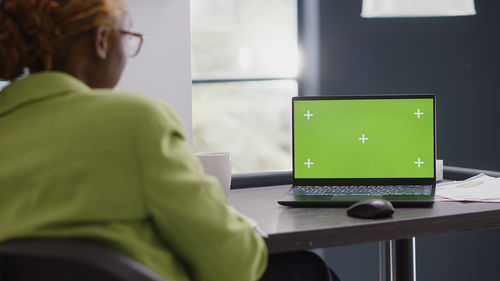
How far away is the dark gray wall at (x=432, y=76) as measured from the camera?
7.81 ft

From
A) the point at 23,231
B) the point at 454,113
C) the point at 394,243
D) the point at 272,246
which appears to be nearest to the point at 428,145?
the point at 394,243

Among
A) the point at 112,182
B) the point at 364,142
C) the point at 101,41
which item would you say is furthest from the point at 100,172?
the point at 364,142

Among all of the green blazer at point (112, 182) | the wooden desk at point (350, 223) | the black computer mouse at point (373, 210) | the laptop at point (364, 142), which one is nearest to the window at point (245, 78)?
the laptop at point (364, 142)

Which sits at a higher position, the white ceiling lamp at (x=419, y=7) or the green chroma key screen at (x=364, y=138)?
the white ceiling lamp at (x=419, y=7)

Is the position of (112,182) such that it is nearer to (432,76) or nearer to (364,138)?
(364,138)

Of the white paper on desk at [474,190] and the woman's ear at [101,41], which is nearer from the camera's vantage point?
the woman's ear at [101,41]

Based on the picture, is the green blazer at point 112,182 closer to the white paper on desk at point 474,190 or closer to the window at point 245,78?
the white paper on desk at point 474,190

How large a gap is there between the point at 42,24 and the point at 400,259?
1.15 metres

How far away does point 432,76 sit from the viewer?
250 centimetres

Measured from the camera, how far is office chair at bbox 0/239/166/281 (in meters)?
0.68

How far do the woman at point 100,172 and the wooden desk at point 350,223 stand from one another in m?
0.28

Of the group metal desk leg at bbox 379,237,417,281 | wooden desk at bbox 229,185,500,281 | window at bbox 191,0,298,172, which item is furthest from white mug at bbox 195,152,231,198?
window at bbox 191,0,298,172

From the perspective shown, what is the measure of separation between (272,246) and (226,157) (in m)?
0.41

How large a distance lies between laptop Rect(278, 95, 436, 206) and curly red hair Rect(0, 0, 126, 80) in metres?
0.87
